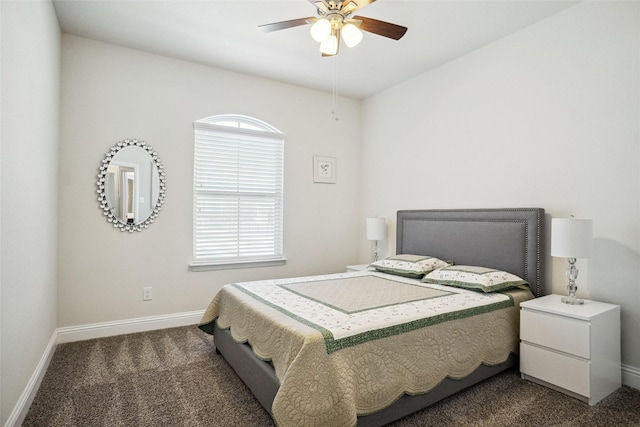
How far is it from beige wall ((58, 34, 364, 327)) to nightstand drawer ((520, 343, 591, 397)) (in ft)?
8.45

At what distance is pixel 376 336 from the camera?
1.83 m

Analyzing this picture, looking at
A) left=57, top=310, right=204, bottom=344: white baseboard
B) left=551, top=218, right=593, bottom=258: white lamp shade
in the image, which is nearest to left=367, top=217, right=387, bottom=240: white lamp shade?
left=551, top=218, right=593, bottom=258: white lamp shade

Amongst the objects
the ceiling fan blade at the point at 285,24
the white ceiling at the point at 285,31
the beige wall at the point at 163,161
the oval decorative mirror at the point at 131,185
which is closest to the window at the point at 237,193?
the beige wall at the point at 163,161

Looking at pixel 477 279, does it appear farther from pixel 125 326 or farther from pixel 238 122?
pixel 125 326

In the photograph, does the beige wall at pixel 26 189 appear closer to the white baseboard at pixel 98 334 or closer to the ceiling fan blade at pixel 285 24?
the white baseboard at pixel 98 334

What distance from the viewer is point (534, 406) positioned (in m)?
2.08

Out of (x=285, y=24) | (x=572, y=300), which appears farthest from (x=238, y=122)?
(x=572, y=300)

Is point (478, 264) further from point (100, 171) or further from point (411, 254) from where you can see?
point (100, 171)

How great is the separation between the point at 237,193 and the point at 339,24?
2.27m

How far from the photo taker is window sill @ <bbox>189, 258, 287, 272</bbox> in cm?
369

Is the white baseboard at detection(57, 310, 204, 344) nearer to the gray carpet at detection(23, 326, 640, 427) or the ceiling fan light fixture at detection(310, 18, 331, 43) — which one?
the gray carpet at detection(23, 326, 640, 427)

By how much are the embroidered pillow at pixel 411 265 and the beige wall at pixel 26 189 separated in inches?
111

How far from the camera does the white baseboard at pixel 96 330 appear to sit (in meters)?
2.16

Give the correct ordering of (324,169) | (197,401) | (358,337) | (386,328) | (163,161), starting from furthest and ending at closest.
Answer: (324,169)
(163,161)
(197,401)
(386,328)
(358,337)
